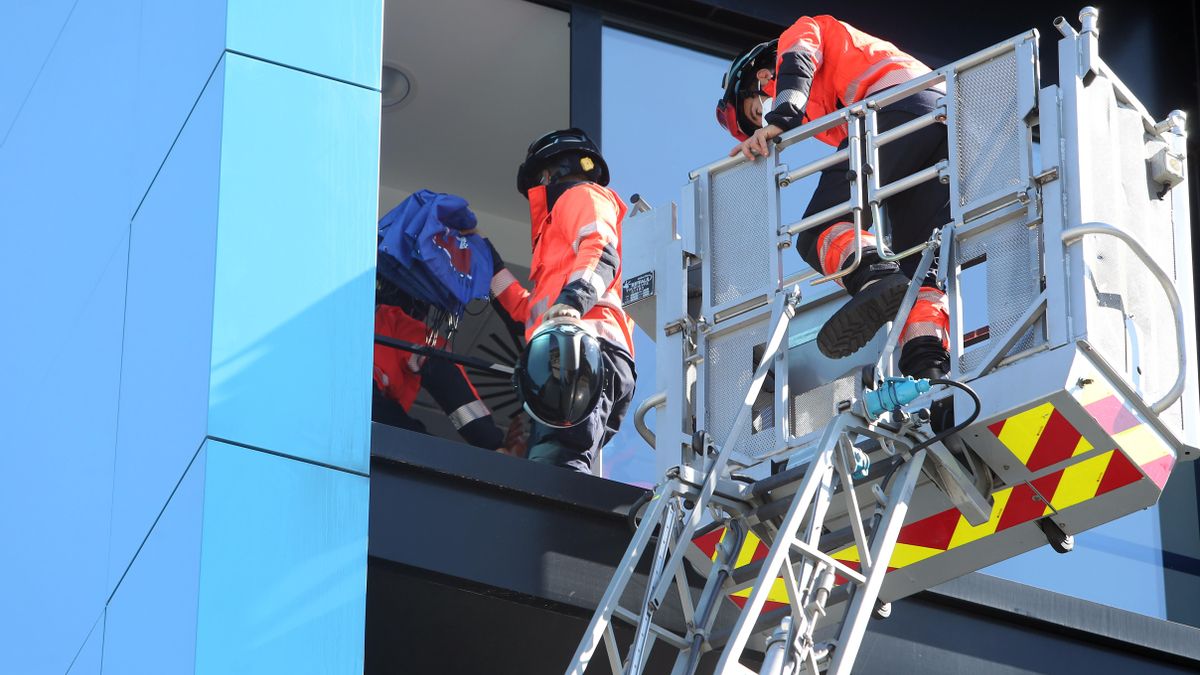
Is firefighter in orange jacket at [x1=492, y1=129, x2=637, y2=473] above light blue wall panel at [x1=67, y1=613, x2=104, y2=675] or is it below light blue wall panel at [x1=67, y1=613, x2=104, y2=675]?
above

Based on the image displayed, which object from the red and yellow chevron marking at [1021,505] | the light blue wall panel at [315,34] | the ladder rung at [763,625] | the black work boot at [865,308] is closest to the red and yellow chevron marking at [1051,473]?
the red and yellow chevron marking at [1021,505]

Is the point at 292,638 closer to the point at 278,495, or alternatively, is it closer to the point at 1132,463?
the point at 278,495

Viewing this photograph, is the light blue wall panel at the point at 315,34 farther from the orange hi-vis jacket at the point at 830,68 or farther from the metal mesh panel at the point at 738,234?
the orange hi-vis jacket at the point at 830,68

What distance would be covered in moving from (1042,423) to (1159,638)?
3.32 m

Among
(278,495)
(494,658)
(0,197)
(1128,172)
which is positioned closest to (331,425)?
(278,495)

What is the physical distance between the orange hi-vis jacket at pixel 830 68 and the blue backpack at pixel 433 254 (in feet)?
6.31

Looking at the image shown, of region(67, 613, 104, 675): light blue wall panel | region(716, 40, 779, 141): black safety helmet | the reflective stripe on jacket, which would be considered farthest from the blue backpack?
region(67, 613, 104, 675): light blue wall panel

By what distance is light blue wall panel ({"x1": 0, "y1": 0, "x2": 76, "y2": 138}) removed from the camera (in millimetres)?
11031

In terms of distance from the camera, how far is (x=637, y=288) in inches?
363

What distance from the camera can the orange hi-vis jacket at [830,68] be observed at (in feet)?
28.5

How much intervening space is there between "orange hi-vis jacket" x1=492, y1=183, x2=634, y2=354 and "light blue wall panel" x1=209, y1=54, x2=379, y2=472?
1.41 meters

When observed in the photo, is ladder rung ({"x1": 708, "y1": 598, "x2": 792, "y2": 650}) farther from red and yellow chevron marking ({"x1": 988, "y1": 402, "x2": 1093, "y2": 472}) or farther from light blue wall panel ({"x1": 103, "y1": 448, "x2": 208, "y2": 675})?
light blue wall panel ({"x1": 103, "y1": 448, "x2": 208, "y2": 675})

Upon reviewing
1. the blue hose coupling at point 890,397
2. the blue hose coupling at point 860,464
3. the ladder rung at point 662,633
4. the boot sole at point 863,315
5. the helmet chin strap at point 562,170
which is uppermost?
the helmet chin strap at point 562,170

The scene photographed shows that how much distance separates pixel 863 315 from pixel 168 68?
295cm
